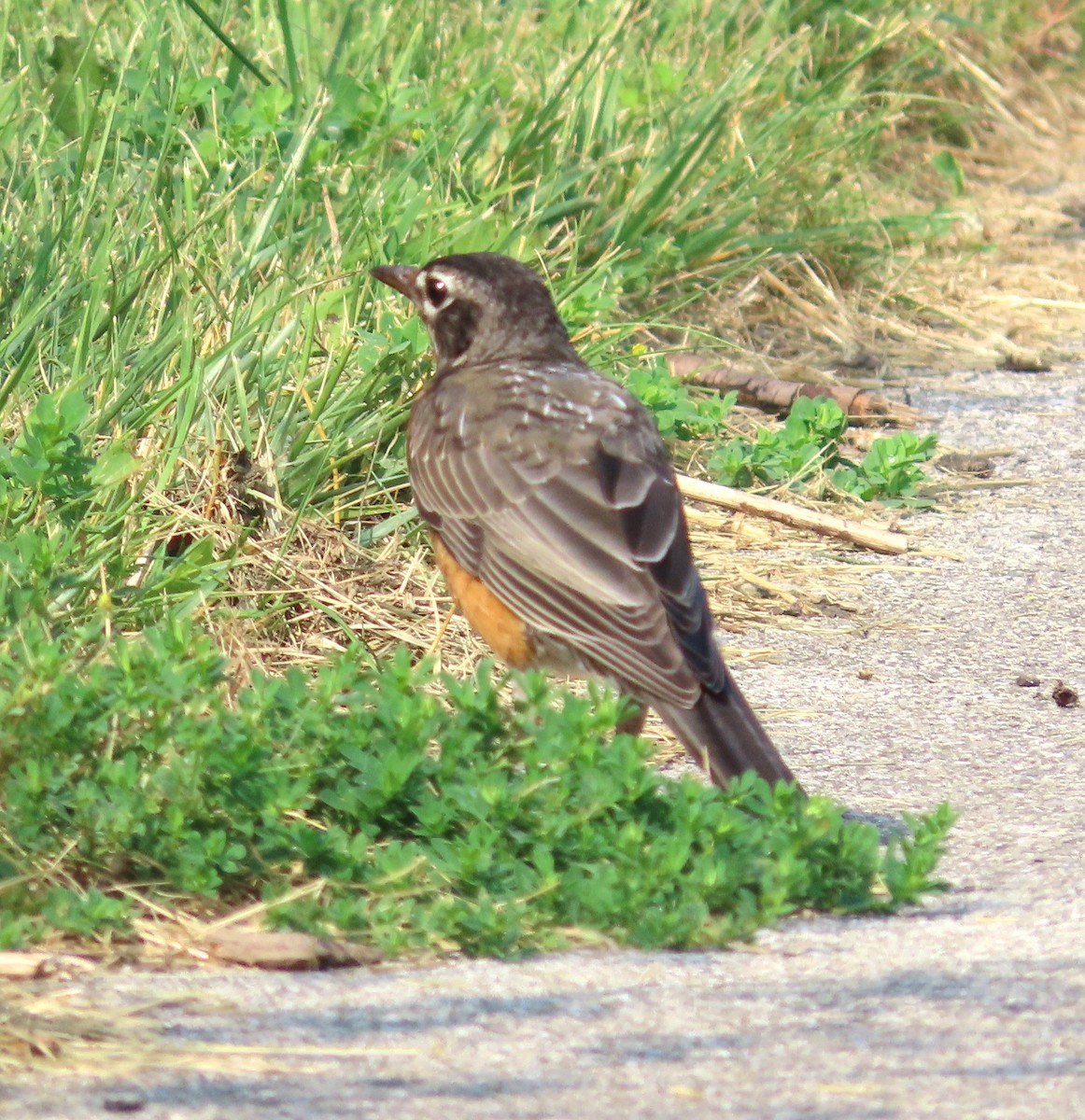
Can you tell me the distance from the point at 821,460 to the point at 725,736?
274 centimetres

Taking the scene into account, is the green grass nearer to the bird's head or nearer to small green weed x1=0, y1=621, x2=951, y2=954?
small green weed x1=0, y1=621, x2=951, y2=954

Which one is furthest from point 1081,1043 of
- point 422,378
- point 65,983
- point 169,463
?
point 422,378

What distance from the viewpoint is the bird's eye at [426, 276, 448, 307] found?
5605 millimetres

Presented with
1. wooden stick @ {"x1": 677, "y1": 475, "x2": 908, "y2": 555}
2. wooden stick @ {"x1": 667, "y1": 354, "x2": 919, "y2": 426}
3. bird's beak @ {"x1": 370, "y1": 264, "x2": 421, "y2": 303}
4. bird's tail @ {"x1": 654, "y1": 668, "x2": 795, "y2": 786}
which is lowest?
wooden stick @ {"x1": 677, "y1": 475, "x2": 908, "y2": 555}

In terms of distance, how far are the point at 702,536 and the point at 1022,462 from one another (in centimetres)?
167

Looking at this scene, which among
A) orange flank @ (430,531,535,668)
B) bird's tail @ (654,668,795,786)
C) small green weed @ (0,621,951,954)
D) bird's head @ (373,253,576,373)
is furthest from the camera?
bird's head @ (373,253,576,373)

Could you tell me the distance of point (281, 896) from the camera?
3.51 meters

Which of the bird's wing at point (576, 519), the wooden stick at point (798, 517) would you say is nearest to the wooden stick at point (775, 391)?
the wooden stick at point (798, 517)

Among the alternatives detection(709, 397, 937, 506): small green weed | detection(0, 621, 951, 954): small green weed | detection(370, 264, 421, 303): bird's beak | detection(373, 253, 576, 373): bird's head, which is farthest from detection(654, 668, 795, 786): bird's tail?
detection(709, 397, 937, 506): small green weed

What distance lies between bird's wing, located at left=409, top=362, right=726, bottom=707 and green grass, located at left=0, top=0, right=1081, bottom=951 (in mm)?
405

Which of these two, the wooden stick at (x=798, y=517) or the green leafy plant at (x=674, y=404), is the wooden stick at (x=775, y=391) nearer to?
the green leafy plant at (x=674, y=404)

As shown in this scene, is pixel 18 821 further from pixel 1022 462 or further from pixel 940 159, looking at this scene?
pixel 940 159

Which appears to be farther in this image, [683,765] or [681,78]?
[681,78]

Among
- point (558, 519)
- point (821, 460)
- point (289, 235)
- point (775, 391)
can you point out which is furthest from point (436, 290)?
point (775, 391)
